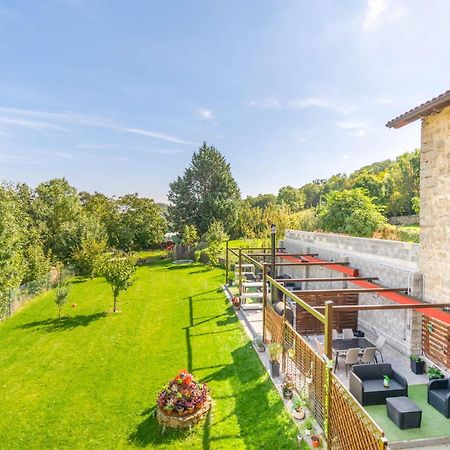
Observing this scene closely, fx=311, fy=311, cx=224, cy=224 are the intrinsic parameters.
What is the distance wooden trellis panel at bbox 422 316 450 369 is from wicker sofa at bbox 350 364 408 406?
7.86ft

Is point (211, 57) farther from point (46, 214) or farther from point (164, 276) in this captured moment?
point (46, 214)

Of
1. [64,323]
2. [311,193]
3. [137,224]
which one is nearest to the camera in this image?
[64,323]

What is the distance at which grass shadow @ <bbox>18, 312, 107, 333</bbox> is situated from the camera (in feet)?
Answer: 61.8

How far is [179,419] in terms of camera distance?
8711 mm

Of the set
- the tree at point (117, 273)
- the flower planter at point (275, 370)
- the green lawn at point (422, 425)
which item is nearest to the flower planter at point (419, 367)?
the green lawn at point (422, 425)

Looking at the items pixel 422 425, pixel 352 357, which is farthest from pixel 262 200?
pixel 422 425

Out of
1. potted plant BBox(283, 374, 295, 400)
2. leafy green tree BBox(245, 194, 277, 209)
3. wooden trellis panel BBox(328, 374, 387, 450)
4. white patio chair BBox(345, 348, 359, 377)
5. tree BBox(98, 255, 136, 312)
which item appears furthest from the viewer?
leafy green tree BBox(245, 194, 277, 209)

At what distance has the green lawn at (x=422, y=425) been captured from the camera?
292 inches

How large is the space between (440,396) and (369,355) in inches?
106

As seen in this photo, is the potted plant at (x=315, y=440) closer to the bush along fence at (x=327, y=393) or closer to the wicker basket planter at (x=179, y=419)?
the bush along fence at (x=327, y=393)

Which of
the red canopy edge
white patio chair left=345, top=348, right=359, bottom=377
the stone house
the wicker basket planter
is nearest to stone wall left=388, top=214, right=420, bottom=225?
the red canopy edge

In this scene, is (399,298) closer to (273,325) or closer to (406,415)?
(406,415)

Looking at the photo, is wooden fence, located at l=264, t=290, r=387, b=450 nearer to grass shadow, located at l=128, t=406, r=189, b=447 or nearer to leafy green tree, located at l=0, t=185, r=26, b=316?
grass shadow, located at l=128, t=406, r=189, b=447

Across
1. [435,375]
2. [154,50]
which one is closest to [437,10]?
[435,375]
